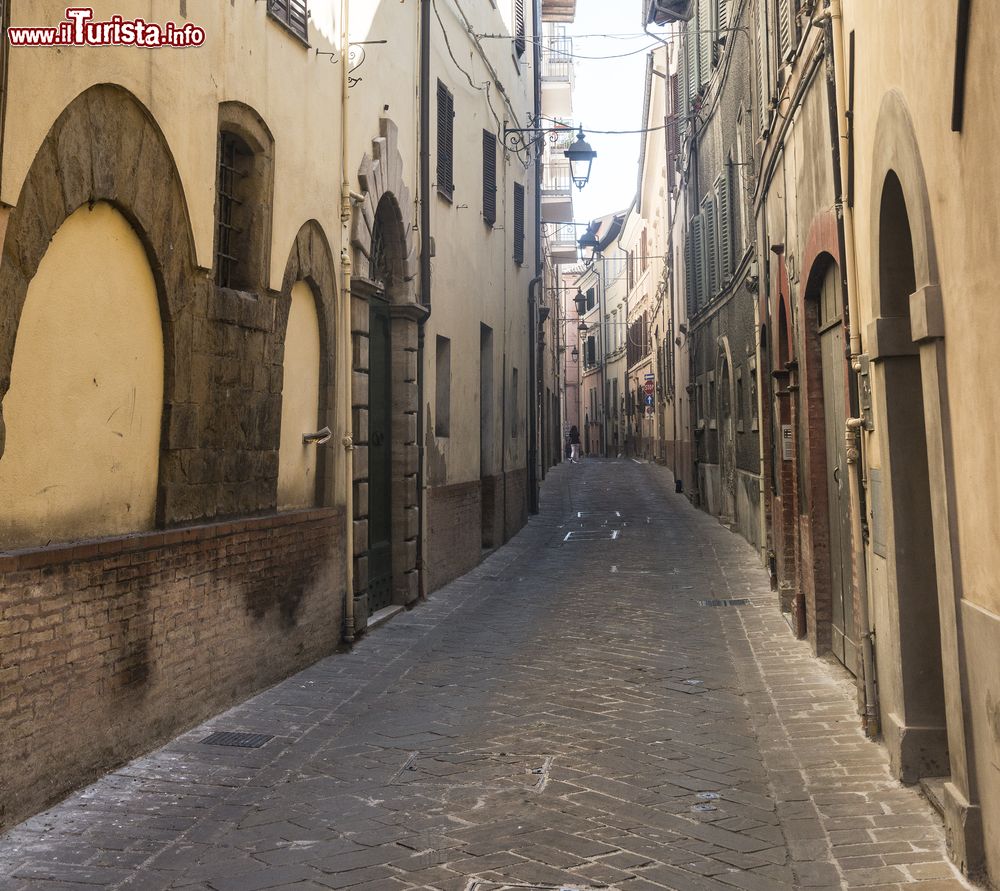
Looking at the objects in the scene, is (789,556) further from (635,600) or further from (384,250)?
(384,250)

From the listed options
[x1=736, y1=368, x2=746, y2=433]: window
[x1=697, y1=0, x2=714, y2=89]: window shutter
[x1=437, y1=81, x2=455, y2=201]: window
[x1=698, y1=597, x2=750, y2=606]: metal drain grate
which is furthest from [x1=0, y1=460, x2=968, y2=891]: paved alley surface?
[x1=697, y1=0, x2=714, y2=89]: window shutter

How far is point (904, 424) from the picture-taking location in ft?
17.5

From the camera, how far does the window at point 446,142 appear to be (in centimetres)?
1325

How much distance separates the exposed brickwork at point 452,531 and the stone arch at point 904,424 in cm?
718

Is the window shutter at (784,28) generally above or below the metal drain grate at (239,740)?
above

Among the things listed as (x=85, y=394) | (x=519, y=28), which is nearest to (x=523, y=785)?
(x=85, y=394)

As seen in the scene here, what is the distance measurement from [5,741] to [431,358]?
27.8 ft

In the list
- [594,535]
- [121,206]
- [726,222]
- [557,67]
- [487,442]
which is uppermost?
[557,67]

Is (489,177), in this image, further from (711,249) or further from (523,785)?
(523,785)

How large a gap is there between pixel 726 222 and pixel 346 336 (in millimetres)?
10059

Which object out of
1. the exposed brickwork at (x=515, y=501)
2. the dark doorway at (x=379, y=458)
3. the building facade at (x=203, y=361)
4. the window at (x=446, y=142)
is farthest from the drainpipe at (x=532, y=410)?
the dark doorway at (x=379, y=458)

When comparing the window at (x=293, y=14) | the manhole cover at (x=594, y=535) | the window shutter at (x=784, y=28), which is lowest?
the manhole cover at (x=594, y=535)

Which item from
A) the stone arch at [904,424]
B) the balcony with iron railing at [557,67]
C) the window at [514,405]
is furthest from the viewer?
the balcony with iron railing at [557,67]

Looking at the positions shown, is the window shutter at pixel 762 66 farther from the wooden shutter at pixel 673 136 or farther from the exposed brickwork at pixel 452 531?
the wooden shutter at pixel 673 136
